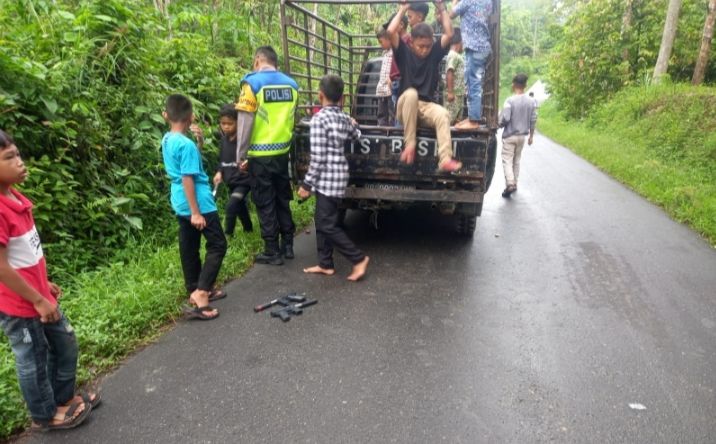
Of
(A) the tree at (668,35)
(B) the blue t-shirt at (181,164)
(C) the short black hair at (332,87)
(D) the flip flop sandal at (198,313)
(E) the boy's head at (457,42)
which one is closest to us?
(B) the blue t-shirt at (181,164)

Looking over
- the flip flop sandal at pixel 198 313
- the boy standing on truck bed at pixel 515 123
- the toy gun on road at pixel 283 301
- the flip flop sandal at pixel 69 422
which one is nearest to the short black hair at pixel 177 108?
the flip flop sandal at pixel 198 313

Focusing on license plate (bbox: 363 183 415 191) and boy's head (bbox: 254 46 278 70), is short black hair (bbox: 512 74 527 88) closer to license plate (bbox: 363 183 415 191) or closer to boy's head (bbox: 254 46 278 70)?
license plate (bbox: 363 183 415 191)

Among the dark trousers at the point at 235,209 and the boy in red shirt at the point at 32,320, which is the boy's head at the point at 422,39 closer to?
the dark trousers at the point at 235,209

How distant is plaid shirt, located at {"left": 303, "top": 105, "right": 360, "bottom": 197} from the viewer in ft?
13.6

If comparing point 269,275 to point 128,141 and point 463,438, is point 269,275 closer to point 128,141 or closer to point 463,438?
point 128,141

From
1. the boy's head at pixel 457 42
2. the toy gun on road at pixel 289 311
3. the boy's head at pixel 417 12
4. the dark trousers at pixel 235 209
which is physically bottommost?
the toy gun on road at pixel 289 311

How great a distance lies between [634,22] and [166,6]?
56.4ft

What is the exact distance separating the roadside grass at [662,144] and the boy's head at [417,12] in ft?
13.4

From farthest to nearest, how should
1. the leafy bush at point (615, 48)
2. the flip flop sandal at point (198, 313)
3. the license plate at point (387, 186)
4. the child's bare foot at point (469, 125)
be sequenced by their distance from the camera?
the leafy bush at point (615, 48), the license plate at point (387, 186), the child's bare foot at point (469, 125), the flip flop sandal at point (198, 313)

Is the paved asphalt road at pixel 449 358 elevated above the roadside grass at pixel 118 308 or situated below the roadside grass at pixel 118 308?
below

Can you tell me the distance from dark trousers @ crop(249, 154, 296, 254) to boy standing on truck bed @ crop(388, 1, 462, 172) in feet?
3.85

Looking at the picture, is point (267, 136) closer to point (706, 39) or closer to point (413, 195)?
point (413, 195)

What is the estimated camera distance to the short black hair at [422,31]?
14.0 ft

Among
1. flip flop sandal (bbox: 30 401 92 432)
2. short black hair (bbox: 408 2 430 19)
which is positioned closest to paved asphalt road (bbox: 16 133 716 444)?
flip flop sandal (bbox: 30 401 92 432)
